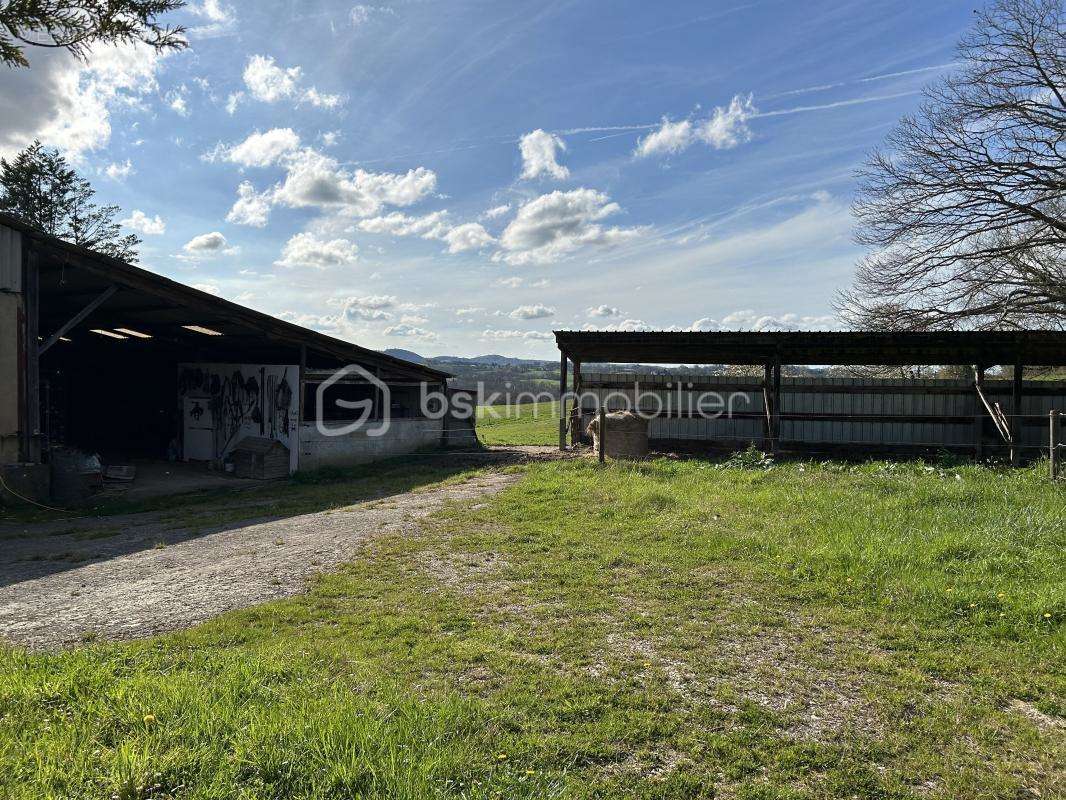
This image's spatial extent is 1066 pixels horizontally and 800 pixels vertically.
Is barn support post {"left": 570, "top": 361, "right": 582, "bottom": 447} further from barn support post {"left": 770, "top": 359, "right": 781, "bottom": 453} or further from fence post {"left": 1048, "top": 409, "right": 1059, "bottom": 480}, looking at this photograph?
fence post {"left": 1048, "top": 409, "right": 1059, "bottom": 480}

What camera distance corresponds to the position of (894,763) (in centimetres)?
290

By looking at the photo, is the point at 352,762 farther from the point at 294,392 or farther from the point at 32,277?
the point at 294,392

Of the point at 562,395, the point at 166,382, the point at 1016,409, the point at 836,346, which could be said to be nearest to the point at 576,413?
the point at 562,395

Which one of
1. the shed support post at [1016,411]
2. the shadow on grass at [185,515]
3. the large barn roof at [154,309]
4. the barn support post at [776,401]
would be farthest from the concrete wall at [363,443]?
the shed support post at [1016,411]

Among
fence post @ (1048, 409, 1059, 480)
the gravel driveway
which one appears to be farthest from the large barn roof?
fence post @ (1048, 409, 1059, 480)

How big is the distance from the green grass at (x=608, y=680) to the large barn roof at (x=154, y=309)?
31.6 feet

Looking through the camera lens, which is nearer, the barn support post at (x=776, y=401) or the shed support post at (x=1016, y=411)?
the shed support post at (x=1016, y=411)

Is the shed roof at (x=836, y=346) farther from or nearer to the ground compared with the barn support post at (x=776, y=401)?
farther from the ground

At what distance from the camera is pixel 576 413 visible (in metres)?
17.0

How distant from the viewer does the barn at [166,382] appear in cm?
1098

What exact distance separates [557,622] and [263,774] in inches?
97.4

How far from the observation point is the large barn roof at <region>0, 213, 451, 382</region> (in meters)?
11.3

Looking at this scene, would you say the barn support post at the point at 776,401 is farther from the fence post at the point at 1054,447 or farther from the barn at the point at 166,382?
the barn at the point at 166,382

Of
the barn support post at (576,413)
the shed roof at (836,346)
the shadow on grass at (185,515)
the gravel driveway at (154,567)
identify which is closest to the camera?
the gravel driveway at (154,567)
